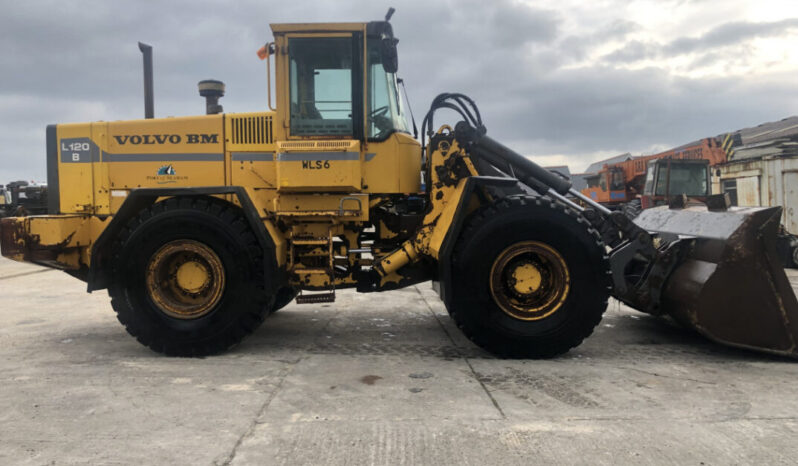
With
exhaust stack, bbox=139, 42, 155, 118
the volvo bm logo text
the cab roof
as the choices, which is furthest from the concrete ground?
the cab roof

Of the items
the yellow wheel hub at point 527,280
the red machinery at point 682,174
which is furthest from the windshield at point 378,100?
the red machinery at point 682,174

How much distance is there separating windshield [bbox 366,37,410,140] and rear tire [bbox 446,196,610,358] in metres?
1.24

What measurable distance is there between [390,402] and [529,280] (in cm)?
176

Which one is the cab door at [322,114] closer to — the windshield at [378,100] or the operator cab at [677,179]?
the windshield at [378,100]

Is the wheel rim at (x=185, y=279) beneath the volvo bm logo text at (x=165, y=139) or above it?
beneath

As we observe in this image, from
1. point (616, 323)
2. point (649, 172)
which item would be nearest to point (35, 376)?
point (616, 323)

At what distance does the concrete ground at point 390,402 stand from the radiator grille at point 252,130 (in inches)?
76.5

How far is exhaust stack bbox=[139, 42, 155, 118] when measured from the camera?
5492mm

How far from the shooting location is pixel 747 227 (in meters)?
4.50

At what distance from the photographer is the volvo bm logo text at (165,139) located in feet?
16.6

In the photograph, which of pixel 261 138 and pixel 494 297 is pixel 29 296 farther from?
pixel 494 297

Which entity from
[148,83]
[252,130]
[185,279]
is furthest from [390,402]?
[148,83]

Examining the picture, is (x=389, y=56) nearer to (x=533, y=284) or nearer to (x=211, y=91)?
(x=211, y=91)

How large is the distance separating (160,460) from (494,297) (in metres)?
2.79
